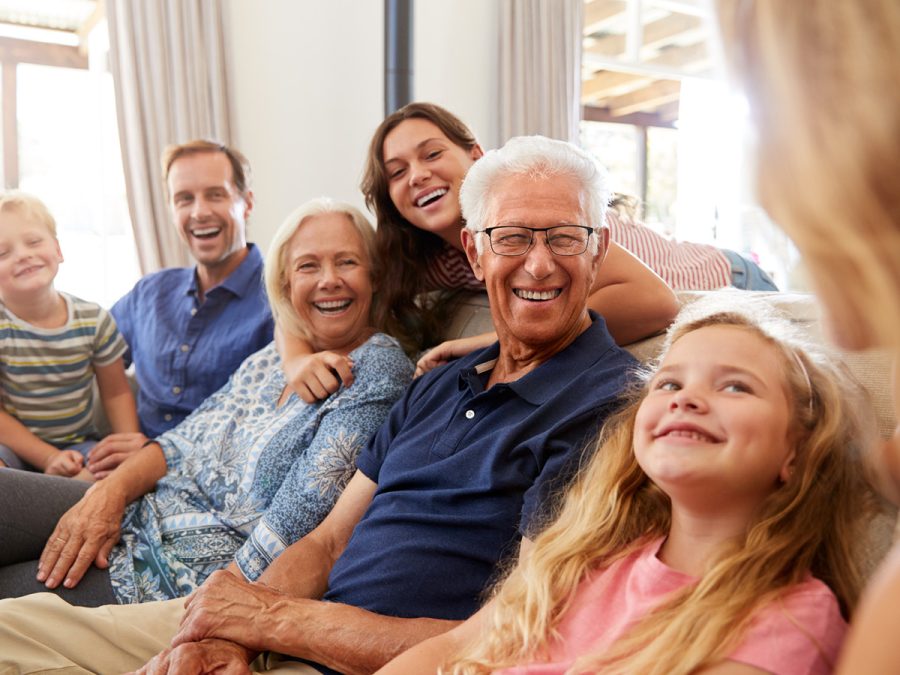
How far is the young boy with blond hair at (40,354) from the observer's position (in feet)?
8.75

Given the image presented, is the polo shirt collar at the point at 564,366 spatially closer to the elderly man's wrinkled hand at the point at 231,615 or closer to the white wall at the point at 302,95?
the elderly man's wrinkled hand at the point at 231,615

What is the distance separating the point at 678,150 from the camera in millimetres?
7484

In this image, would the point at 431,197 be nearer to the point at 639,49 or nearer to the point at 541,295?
the point at 541,295

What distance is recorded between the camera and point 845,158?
1.77ft

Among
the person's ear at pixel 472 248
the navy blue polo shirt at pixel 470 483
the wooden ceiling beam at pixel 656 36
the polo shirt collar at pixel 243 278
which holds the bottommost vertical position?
the navy blue polo shirt at pixel 470 483

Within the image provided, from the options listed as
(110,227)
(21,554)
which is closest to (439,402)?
(21,554)

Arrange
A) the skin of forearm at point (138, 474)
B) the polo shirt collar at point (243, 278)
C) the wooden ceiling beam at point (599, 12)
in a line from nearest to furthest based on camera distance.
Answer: the skin of forearm at point (138, 474), the polo shirt collar at point (243, 278), the wooden ceiling beam at point (599, 12)

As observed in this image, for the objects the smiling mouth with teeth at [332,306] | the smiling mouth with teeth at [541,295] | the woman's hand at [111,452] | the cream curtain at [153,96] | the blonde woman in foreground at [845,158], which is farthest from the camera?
the cream curtain at [153,96]

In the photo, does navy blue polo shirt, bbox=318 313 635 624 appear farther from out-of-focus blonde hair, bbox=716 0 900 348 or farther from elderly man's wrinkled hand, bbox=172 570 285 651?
out-of-focus blonde hair, bbox=716 0 900 348

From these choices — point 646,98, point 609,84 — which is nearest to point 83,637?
point 609,84

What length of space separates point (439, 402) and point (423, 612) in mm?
415

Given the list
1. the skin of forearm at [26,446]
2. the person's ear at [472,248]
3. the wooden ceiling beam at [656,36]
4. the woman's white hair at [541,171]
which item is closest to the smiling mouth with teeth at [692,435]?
the woman's white hair at [541,171]

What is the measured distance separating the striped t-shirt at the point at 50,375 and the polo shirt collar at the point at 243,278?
336 mm

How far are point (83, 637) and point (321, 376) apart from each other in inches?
26.7
